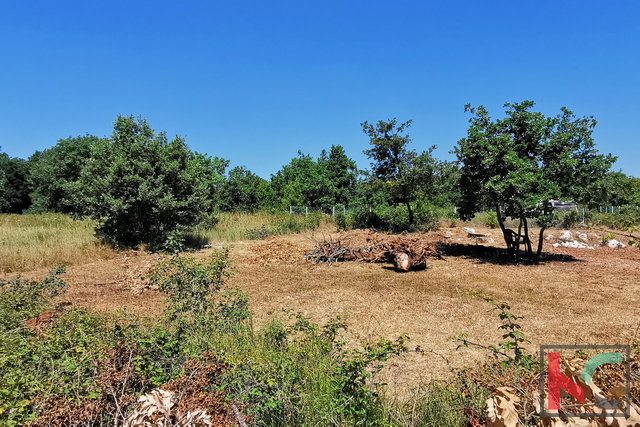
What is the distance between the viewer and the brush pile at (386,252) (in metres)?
9.60

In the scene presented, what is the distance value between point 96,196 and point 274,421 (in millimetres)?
11984

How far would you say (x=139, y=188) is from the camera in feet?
37.7

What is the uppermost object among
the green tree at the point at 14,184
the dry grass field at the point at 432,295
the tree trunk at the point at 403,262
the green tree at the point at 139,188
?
the green tree at the point at 14,184

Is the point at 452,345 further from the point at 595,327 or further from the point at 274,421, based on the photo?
the point at 274,421

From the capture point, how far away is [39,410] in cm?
195

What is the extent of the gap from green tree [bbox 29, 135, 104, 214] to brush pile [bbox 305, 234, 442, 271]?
2992 cm

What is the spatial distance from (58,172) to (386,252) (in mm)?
36300

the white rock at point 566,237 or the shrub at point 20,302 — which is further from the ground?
the white rock at point 566,237

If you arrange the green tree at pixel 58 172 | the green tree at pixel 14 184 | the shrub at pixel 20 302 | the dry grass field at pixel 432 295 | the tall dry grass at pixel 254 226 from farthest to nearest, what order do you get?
1. the green tree at pixel 14 184
2. the green tree at pixel 58 172
3. the tall dry grass at pixel 254 226
4. the dry grass field at pixel 432 295
5. the shrub at pixel 20 302

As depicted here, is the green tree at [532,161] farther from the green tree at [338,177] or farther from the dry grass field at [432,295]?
the green tree at [338,177]

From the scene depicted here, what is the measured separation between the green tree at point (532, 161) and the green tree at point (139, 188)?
9.33m

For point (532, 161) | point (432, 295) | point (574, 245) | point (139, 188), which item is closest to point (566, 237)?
point (574, 245)

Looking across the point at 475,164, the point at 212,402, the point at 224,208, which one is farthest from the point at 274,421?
the point at 224,208

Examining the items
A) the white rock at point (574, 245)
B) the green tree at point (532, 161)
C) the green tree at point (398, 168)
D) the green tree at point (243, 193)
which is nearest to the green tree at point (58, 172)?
the green tree at point (243, 193)
